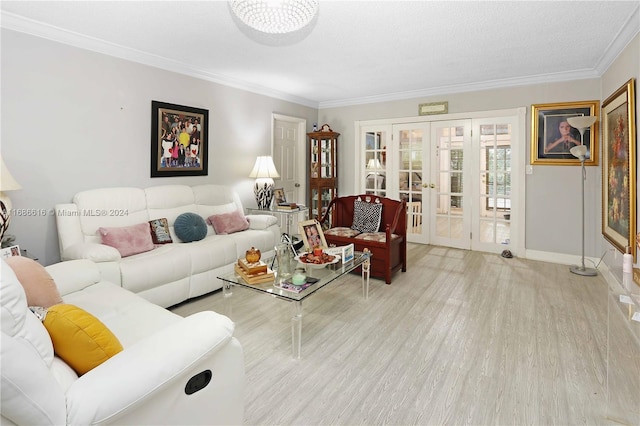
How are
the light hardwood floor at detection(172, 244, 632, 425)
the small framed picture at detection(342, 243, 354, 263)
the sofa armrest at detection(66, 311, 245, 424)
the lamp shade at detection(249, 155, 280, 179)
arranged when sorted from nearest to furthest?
the sofa armrest at detection(66, 311, 245, 424)
the light hardwood floor at detection(172, 244, 632, 425)
the small framed picture at detection(342, 243, 354, 263)
the lamp shade at detection(249, 155, 280, 179)

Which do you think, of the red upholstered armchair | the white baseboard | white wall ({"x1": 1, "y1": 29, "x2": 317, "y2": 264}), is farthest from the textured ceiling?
the white baseboard

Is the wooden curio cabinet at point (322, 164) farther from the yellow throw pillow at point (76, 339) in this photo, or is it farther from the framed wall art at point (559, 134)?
the yellow throw pillow at point (76, 339)

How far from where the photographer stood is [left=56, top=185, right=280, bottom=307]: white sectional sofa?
2.76 m

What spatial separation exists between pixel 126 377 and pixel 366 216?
346cm

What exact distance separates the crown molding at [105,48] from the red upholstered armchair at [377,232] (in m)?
2.18

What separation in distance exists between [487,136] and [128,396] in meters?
5.27

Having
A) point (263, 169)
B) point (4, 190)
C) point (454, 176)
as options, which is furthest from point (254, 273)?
point (454, 176)

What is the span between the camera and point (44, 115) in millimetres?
3051

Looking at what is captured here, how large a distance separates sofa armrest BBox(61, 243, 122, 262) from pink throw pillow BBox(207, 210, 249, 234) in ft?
4.28

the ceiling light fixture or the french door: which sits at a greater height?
the ceiling light fixture

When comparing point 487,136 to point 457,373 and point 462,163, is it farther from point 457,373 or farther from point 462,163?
point 457,373

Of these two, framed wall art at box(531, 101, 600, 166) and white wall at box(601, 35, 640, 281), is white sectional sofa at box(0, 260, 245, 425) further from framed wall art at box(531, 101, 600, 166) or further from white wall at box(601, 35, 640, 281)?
framed wall art at box(531, 101, 600, 166)

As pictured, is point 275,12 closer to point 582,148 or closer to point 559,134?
point 582,148

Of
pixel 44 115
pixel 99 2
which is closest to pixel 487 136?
pixel 99 2
